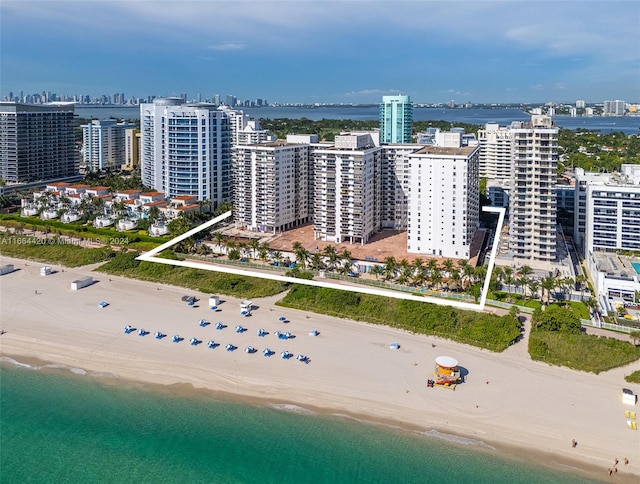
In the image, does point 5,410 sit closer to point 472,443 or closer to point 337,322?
point 337,322

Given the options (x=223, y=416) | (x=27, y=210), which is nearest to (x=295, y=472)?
(x=223, y=416)

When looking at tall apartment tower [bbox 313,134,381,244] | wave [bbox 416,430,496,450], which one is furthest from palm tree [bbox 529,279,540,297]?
tall apartment tower [bbox 313,134,381,244]

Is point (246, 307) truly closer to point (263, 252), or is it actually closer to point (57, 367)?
point (263, 252)

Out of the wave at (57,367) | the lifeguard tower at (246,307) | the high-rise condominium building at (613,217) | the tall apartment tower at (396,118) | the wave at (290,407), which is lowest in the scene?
the wave at (290,407)

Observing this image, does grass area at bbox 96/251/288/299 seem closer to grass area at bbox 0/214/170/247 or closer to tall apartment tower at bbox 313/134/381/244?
grass area at bbox 0/214/170/247

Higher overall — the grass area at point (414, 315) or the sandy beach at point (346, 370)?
the grass area at point (414, 315)

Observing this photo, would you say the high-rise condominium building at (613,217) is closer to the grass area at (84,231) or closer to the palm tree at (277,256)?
the palm tree at (277,256)

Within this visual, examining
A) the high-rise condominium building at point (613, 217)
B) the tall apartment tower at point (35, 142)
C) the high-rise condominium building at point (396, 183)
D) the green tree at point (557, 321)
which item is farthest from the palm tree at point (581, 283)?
the tall apartment tower at point (35, 142)
